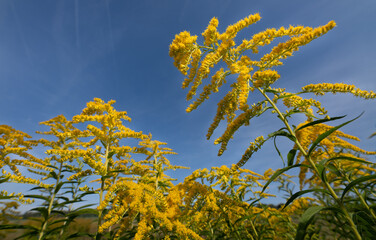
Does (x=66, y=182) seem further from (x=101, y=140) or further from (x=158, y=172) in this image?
(x=158, y=172)

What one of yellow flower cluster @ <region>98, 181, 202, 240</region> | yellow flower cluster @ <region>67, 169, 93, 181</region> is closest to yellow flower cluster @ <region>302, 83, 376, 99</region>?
yellow flower cluster @ <region>98, 181, 202, 240</region>

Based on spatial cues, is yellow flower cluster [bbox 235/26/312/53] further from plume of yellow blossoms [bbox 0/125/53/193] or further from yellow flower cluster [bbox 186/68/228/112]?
plume of yellow blossoms [bbox 0/125/53/193]

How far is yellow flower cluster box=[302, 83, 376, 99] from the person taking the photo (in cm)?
188

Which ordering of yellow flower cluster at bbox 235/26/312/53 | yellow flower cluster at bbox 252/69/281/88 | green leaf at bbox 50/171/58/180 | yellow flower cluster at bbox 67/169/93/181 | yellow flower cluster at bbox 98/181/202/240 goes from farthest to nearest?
green leaf at bbox 50/171/58/180 → yellow flower cluster at bbox 67/169/93/181 → yellow flower cluster at bbox 98/181/202/240 → yellow flower cluster at bbox 235/26/312/53 → yellow flower cluster at bbox 252/69/281/88

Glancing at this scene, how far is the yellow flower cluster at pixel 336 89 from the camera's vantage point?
1.88 m

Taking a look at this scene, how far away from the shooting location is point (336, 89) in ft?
6.64

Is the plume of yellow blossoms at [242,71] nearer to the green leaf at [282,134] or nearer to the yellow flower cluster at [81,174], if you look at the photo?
the green leaf at [282,134]

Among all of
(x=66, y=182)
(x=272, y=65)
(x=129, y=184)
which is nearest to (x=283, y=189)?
(x=272, y=65)

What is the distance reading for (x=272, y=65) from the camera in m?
2.49

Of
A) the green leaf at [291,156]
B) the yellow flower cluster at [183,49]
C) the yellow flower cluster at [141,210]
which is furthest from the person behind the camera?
the yellow flower cluster at [183,49]

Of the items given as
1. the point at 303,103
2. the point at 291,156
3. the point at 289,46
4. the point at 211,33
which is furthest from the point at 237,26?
the point at 291,156

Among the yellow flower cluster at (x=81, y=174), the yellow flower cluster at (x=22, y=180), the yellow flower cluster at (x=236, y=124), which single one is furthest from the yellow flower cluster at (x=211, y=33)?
the yellow flower cluster at (x=22, y=180)

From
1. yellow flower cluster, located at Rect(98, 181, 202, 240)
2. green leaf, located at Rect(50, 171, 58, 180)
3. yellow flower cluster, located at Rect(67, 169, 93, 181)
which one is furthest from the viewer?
green leaf, located at Rect(50, 171, 58, 180)

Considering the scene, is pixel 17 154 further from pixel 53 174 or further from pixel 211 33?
pixel 211 33
